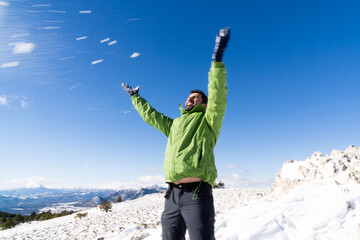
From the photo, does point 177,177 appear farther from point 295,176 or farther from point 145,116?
point 295,176

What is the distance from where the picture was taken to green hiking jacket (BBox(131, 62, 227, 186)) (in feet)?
7.02

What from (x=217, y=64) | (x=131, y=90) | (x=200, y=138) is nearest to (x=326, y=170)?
(x=200, y=138)

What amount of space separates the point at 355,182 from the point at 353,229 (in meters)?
2.26

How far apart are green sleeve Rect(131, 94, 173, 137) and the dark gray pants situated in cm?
92

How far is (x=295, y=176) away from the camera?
26.1 feet

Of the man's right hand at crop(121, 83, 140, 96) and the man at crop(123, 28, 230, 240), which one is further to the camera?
the man's right hand at crop(121, 83, 140, 96)

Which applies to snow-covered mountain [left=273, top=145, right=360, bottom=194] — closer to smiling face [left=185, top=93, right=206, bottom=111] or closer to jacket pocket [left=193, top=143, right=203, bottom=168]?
smiling face [left=185, top=93, right=206, bottom=111]

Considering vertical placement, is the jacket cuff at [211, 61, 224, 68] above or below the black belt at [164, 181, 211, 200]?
above

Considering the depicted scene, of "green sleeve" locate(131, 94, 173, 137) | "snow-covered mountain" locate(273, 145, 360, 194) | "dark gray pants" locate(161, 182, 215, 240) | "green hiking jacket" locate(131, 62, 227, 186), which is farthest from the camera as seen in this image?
"snow-covered mountain" locate(273, 145, 360, 194)

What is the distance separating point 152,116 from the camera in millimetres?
3012

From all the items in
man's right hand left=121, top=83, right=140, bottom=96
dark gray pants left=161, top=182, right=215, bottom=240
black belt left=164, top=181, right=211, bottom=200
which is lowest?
dark gray pants left=161, top=182, right=215, bottom=240

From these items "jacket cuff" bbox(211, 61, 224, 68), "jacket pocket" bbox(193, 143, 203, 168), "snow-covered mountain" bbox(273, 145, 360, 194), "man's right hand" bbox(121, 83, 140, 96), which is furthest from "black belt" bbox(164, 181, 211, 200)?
"snow-covered mountain" bbox(273, 145, 360, 194)

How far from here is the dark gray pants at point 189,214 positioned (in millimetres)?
2029

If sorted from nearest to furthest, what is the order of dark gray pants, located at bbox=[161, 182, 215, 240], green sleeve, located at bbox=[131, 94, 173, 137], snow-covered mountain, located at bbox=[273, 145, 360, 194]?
1. dark gray pants, located at bbox=[161, 182, 215, 240]
2. green sleeve, located at bbox=[131, 94, 173, 137]
3. snow-covered mountain, located at bbox=[273, 145, 360, 194]
